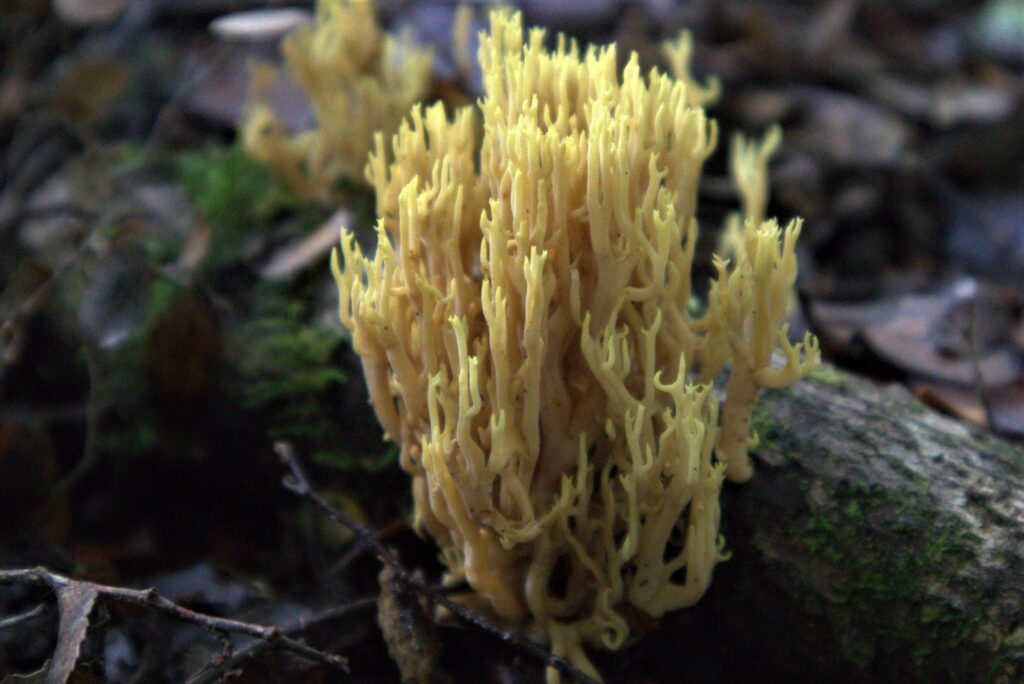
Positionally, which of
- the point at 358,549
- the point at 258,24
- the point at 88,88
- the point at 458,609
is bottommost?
the point at 358,549

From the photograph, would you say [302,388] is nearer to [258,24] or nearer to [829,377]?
[258,24]

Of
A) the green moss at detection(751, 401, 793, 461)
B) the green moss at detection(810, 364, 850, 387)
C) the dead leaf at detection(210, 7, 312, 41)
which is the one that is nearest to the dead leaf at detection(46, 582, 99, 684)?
the green moss at detection(751, 401, 793, 461)

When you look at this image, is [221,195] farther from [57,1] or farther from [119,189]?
[57,1]

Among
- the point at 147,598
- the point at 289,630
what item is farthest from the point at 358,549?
the point at 147,598

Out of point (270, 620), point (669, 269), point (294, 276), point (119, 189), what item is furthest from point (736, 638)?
point (119, 189)

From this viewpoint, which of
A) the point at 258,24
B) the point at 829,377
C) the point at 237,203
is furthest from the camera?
the point at 237,203

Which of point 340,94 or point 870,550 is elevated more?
point 340,94

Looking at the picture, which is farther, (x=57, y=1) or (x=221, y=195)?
(x=221, y=195)

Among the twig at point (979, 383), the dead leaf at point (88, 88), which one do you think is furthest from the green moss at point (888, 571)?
the dead leaf at point (88, 88)
